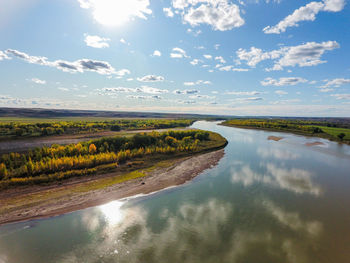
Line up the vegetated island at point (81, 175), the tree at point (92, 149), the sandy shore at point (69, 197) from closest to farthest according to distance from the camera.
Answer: the sandy shore at point (69, 197) → the vegetated island at point (81, 175) → the tree at point (92, 149)

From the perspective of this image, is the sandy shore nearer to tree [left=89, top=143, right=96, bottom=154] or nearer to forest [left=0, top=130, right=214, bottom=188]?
forest [left=0, top=130, right=214, bottom=188]

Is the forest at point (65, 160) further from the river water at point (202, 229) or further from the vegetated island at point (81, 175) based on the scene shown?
the river water at point (202, 229)

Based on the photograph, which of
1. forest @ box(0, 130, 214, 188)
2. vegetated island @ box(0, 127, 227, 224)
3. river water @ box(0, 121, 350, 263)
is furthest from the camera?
forest @ box(0, 130, 214, 188)

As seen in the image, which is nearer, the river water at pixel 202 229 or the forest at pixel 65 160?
the river water at pixel 202 229

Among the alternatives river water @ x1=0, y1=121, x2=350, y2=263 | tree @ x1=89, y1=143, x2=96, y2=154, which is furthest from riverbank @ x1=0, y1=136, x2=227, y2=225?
tree @ x1=89, y1=143, x2=96, y2=154

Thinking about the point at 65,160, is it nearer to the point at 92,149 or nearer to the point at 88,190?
the point at 92,149

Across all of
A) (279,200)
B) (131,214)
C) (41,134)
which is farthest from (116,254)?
(41,134)

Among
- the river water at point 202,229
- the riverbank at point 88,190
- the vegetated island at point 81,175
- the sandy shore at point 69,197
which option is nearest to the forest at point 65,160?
the vegetated island at point 81,175
